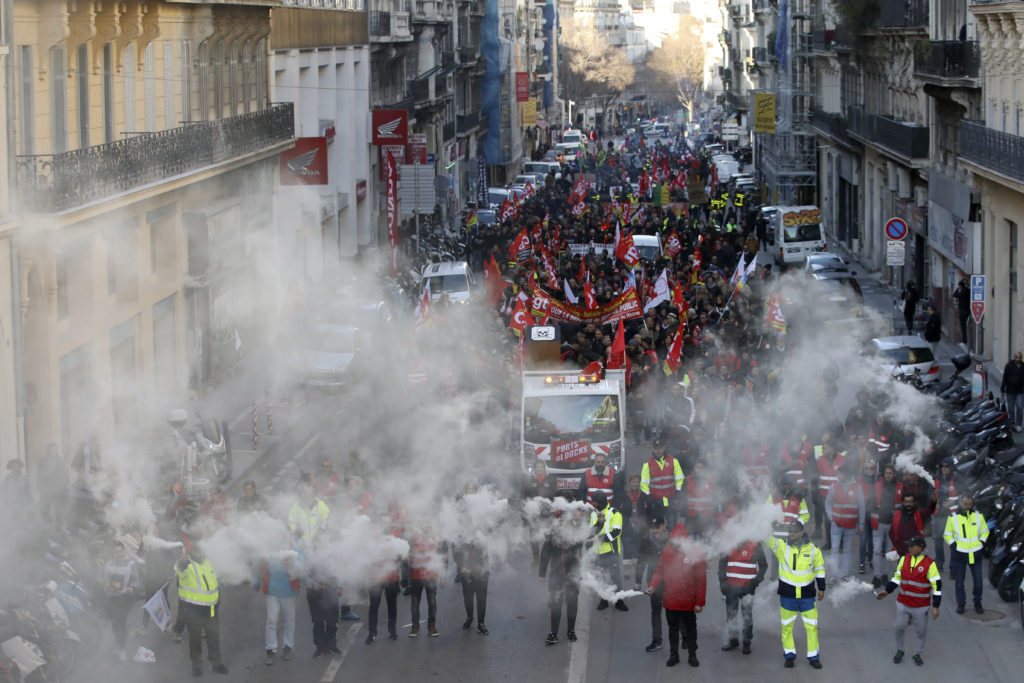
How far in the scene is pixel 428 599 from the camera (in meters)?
14.7

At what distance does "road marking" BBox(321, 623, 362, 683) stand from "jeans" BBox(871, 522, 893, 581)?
5.56 m

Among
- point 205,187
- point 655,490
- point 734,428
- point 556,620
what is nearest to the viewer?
point 556,620

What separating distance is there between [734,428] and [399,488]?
17.0 ft

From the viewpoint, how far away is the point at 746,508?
15367 mm

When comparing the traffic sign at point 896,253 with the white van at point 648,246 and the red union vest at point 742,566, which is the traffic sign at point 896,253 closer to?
the white van at point 648,246

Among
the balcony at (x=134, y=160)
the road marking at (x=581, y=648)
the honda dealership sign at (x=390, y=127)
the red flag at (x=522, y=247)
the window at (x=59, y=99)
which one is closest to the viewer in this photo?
the road marking at (x=581, y=648)

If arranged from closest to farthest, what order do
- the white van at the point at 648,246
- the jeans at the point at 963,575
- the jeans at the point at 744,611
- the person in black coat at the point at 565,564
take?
the jeans at the point at 744,611, the person in black coat at the point at 565,564, the jeans at the point at 963,575, the white van at the point at 648,246

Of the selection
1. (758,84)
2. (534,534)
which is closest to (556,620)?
(534,534)

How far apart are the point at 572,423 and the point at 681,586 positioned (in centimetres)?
560

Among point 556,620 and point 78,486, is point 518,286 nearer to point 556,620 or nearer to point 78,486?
point 78,486

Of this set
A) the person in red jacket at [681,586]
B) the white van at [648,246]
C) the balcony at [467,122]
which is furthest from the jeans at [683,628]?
the balcony at [467,122]

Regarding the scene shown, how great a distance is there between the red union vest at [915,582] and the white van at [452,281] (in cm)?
2124

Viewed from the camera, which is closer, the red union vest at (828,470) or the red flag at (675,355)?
the red union vest at (828,470)

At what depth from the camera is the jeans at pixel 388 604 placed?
47.4ft
